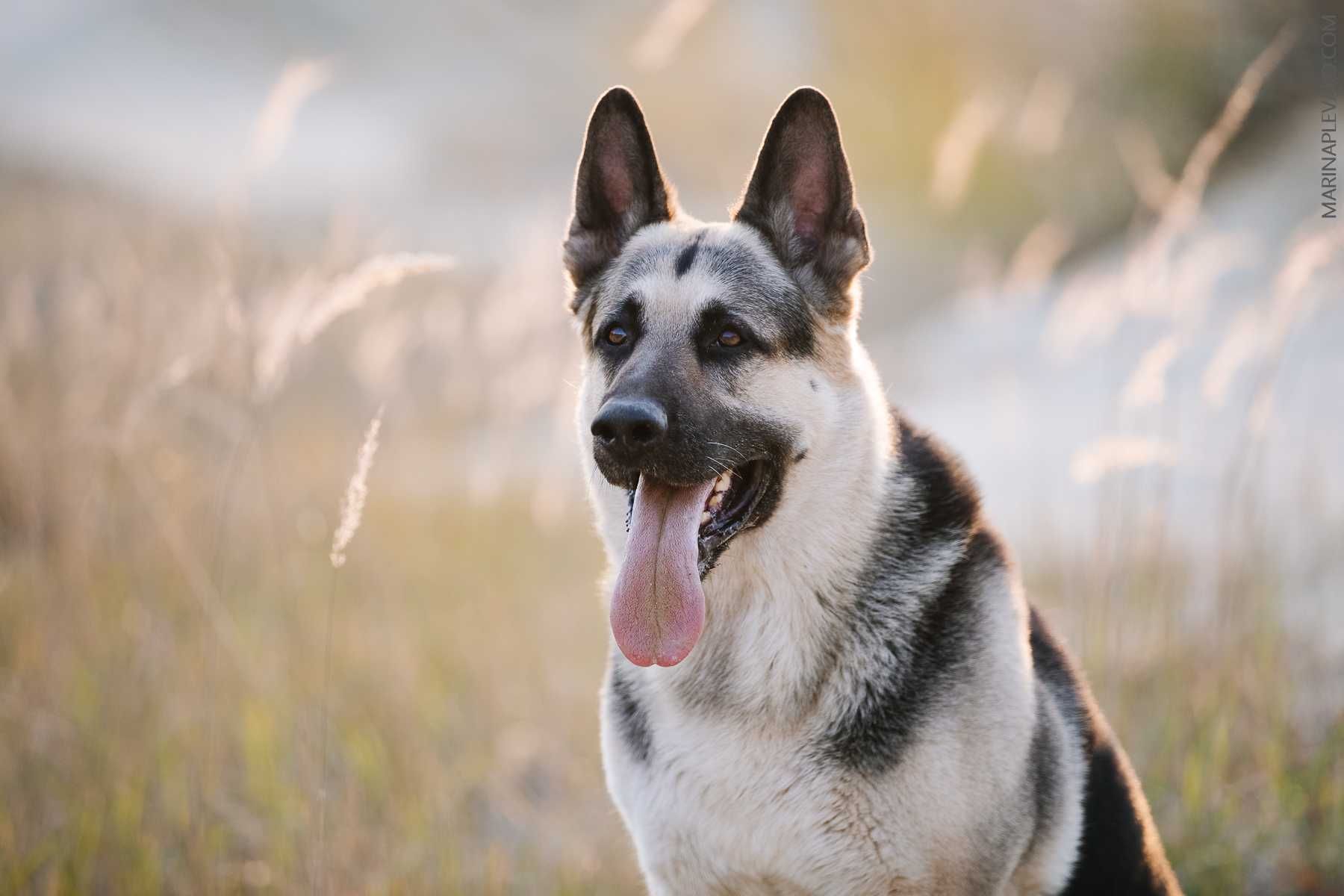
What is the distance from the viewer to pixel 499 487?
24.5 ft

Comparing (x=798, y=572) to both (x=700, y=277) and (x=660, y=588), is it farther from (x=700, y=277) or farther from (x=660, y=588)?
(x=700, y=277)

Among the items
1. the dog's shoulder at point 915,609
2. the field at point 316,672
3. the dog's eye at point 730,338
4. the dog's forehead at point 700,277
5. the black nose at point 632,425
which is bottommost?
the field at point 316,672

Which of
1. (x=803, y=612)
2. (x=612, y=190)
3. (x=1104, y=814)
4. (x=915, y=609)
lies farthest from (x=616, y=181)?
(x=1104, y=814)

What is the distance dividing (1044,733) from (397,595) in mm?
4619

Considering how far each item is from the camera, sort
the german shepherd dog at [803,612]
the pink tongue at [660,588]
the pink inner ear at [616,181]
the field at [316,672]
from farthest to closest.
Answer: the field at [316,672]
the pink inner ear at [616,181]
the pink tongue at [660,588]
the german shepherd dog at [803,612]

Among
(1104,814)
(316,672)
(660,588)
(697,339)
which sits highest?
(697,339)

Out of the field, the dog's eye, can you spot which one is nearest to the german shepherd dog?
the dog's eye

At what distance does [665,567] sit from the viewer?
2789 mm

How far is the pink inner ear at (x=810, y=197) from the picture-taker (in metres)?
3.20

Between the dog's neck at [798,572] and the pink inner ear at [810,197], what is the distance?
587 mm

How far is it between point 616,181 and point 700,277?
21.2 inches

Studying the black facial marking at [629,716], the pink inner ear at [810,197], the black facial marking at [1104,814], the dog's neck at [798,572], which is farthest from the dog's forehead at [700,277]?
the black facial marking at [1104,814]

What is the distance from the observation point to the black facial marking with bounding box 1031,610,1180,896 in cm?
292

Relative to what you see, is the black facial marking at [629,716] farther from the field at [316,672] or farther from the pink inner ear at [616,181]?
the pink inner ear at [616,181]
